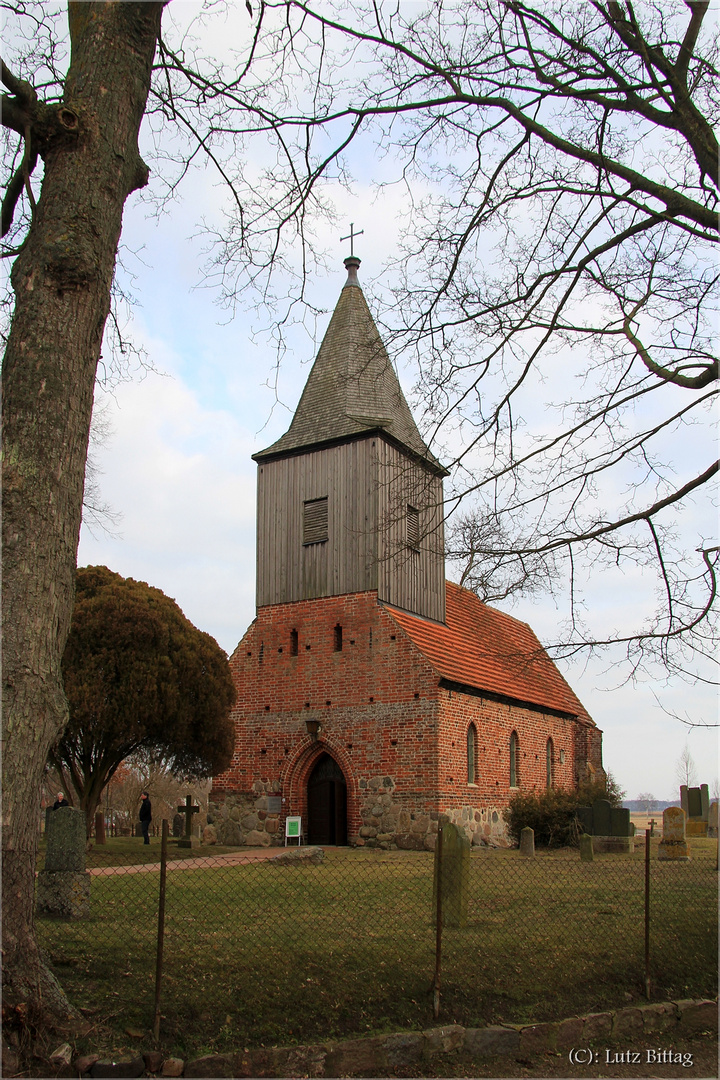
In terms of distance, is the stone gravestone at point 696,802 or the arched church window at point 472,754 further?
the stone gravestone at point 696,802

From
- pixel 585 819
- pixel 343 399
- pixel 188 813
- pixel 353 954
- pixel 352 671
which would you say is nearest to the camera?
pixel 353 954

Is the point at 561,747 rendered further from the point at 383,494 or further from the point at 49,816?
the point at 49,816

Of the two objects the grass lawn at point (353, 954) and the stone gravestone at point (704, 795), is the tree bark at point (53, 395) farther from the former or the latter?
the stone gravestone at point (704, 795)

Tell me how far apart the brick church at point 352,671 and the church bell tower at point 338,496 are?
0.14 feet

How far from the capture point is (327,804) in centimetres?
1984

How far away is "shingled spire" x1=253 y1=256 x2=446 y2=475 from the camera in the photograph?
69.2ft

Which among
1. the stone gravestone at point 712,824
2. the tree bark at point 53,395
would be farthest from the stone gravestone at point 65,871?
the stone gravestone at point 712,824

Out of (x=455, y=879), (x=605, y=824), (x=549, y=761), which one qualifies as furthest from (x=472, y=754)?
(x=455, y=879)

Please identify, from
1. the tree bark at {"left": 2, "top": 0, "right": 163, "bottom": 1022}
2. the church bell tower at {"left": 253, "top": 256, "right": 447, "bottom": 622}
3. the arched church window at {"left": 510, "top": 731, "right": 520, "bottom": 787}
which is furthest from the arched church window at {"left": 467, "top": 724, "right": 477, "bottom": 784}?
the tree bark at {"left": 2, "top": 0, "right": 163, "bottom": 1022}

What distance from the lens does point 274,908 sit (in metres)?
9.55

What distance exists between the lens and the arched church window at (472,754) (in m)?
20.0

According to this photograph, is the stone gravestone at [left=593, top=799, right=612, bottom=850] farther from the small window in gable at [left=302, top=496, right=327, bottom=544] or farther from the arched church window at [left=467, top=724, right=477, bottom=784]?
the small window in gable at [left=302, top=496, right=327, bottom=544]

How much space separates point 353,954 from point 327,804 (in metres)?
13.4

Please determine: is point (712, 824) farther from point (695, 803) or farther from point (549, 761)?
point (549, 761)
